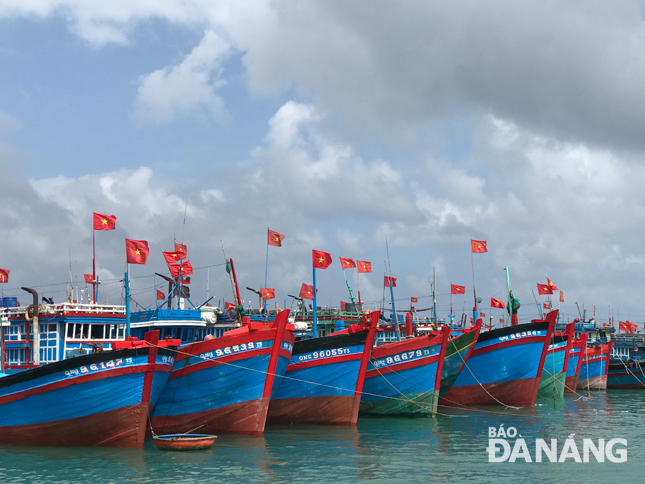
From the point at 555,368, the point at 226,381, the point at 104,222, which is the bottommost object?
the point at 555,368

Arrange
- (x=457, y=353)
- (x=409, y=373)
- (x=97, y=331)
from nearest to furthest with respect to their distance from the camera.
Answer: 1. (x=97, y=331)
2. (x=409, y=373)
3. (x=457, y=353)

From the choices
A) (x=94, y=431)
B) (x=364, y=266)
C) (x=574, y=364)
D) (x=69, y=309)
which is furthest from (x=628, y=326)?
(x=94, y=431)

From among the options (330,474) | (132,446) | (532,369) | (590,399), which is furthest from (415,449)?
(590,399)

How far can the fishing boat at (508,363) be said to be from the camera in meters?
45.2

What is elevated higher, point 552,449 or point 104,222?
point 104,222

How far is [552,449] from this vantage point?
2719cm

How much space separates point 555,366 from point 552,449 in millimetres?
29394

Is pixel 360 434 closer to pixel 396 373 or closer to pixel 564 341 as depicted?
pixel 396 373

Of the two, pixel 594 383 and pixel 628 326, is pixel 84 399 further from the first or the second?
pixel 628 326

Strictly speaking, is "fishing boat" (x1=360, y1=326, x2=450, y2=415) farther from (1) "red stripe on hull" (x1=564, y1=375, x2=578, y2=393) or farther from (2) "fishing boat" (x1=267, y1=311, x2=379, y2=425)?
(1) "red stripe on hull" (x1=564, y1=375, x2=578, y2=393)

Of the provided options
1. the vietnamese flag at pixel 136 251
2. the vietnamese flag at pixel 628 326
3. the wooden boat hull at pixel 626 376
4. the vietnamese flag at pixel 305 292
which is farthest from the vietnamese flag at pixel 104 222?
the vietnamese flag at pixel 628 326

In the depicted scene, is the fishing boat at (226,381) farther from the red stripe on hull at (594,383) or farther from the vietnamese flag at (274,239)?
the red stripe on hull at (594,383)

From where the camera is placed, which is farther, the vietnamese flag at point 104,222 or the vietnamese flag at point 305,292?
the vietnamese flag at point 305,292

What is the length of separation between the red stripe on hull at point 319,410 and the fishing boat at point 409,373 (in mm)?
3794
